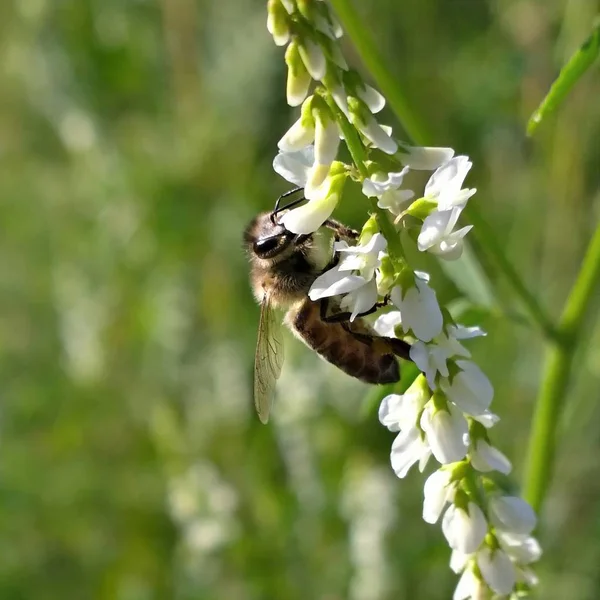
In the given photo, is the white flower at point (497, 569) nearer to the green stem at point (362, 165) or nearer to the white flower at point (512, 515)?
the white flower at point (512, 515)

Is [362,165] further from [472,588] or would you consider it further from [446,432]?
[472,588]

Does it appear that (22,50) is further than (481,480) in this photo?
Yes

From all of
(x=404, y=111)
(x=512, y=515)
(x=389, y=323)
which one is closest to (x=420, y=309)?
(x=389, y=323)

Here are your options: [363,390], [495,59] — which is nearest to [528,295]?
[363,390]

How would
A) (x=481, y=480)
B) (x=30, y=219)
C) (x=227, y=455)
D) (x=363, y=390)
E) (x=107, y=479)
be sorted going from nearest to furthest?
(x=481, y=480), (x=363, y=390), (x=227, y=455), (x=107, y=479), (x=30, y=219)

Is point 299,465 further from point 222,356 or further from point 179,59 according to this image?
point 179,59

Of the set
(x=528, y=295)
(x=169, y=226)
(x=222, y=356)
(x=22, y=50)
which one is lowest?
(x=222, y=356)

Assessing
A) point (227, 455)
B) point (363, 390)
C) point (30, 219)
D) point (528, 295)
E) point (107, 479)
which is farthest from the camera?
point (30, 219)

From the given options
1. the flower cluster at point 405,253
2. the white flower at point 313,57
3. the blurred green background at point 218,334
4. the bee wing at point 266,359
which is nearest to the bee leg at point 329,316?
the bee wing at point 266,359
